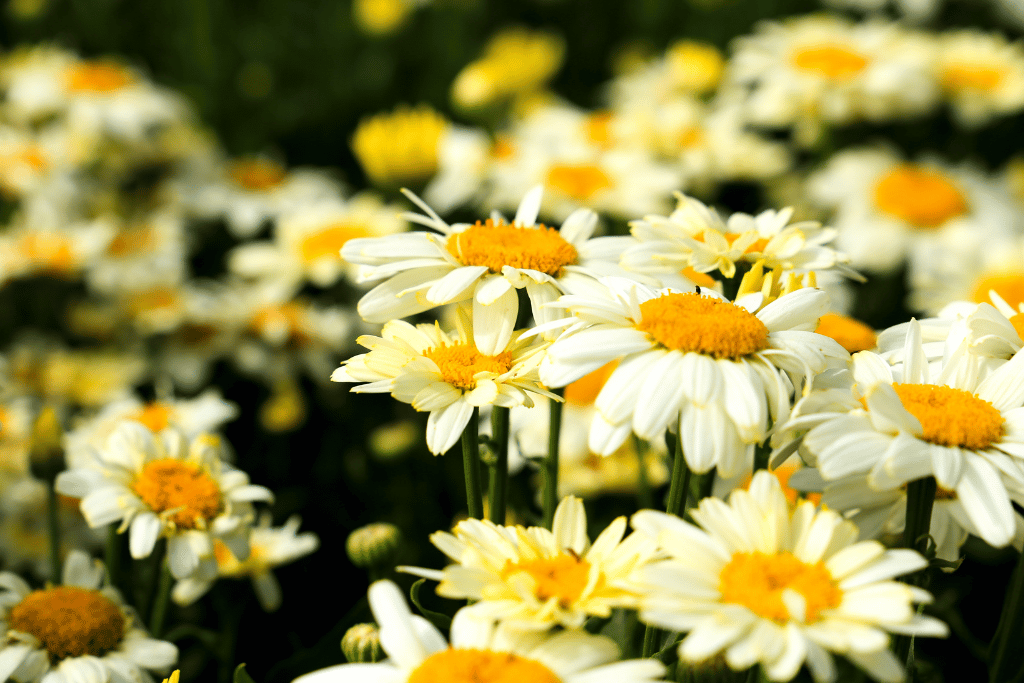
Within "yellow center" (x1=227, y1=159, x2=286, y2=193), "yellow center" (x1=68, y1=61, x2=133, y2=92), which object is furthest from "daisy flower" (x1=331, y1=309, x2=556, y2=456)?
"yellow center" (x1=68, y1=61, x2=133, y2=92)

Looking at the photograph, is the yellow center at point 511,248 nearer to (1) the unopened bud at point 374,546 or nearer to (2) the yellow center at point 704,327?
(2) the yellow center at point 704,327

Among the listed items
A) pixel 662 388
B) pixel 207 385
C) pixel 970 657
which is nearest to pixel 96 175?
pixel 207 385

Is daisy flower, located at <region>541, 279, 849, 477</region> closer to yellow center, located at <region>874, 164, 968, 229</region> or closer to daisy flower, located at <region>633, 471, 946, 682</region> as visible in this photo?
daisy flower, located at <region>633, 471, 946, 682</region>

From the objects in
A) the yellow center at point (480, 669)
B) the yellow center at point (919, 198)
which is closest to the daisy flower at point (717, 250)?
the yellow center at point (480, 669)

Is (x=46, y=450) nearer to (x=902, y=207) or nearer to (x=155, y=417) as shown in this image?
(x=155, y=417)

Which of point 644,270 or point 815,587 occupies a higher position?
point 644,270

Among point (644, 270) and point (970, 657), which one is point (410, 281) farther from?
point (970, 657)

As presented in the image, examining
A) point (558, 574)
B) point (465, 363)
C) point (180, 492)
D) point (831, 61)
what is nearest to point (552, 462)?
point (465, 363)
